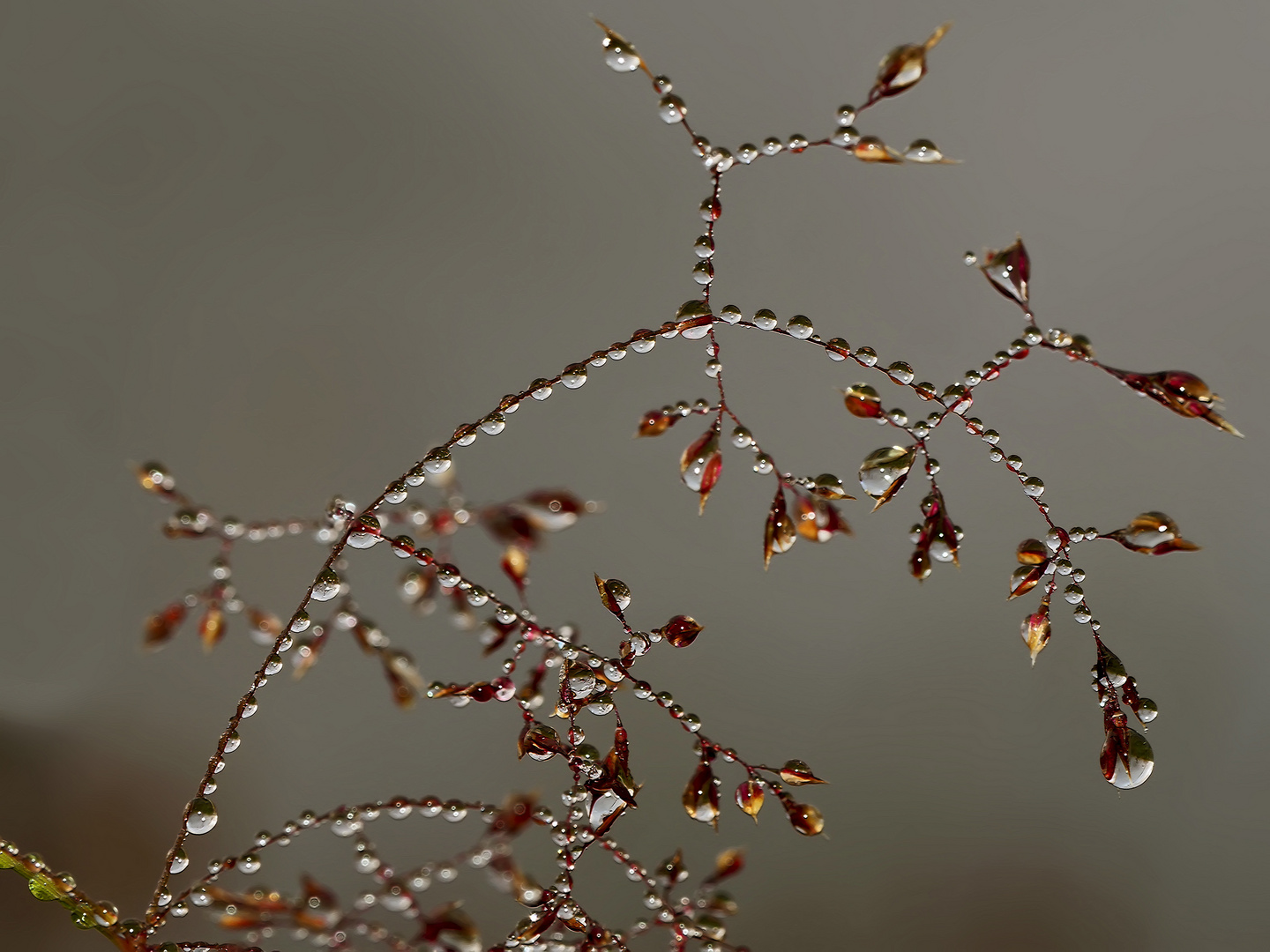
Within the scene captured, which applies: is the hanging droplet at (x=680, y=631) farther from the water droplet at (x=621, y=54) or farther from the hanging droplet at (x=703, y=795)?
the water droplet at (x=621, y=54)

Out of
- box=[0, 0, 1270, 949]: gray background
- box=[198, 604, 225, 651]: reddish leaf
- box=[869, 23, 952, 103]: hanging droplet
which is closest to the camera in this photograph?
box=[869, 23, 952, 103]: hanging droplet

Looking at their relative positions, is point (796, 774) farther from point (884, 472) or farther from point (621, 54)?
point (621, 54)

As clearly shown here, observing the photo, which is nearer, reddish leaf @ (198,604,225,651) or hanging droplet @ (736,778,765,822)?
hanging droplet @ (736,778,765,822)

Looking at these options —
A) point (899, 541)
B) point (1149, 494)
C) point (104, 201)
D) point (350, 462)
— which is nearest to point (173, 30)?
point (104, 201)

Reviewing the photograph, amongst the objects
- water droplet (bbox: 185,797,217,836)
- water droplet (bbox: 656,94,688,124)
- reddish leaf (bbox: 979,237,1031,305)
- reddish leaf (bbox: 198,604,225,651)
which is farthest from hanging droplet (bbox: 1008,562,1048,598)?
reddish leaf (bbox: 198,604,225,651)

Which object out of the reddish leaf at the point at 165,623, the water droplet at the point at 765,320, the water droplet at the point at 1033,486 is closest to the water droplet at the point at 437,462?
the water droplet at the point at 765,320

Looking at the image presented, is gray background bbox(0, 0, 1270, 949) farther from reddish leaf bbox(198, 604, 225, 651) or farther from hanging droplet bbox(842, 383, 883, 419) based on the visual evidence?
hanging droplet bbox(842, 383, 883, 419)

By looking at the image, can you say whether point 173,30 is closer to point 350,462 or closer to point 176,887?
point 350,462

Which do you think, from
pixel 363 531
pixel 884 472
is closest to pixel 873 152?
pixel 884 472
